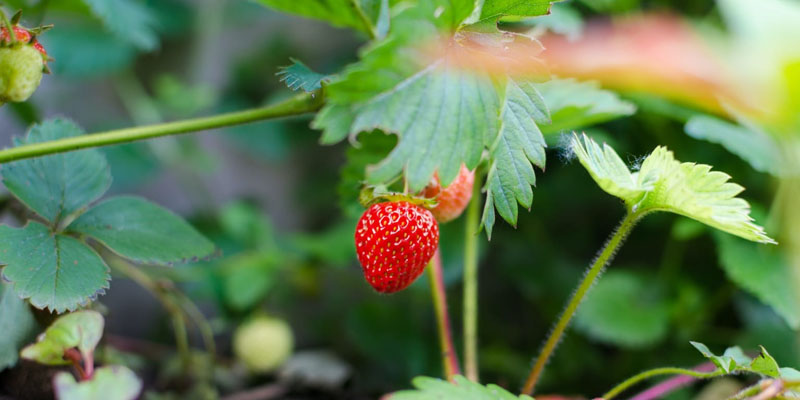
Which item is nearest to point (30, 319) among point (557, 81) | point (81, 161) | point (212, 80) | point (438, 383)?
point (81, 161)

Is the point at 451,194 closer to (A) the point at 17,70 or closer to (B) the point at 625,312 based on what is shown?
(A) the point at 17,70

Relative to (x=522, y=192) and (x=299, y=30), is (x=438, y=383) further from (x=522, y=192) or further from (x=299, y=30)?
(x=299, y=30)

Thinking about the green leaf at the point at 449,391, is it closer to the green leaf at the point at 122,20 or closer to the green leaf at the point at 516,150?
the green leaf at the point at 516,150

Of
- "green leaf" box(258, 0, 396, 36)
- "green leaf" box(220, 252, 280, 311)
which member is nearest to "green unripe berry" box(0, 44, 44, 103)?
"green leaf" box(258, 0, 396, 36)

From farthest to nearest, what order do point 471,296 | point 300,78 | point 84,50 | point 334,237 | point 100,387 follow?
point 84,50, point 334,237, point 471,296, point 300,78, point 100,387

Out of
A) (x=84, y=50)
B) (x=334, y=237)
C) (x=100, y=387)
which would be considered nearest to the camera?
(x=100, y=387)

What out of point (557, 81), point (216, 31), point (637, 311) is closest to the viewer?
point (557, 81)

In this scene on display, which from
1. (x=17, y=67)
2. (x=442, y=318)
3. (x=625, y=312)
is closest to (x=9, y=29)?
(x=17, y=67)
